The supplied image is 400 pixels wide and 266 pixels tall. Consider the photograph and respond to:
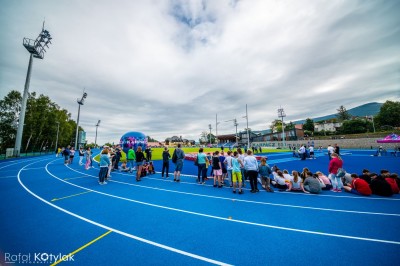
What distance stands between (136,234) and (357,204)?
8305 mm

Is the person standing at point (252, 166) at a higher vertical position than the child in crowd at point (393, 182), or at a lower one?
higher

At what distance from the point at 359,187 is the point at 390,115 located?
73800 mm

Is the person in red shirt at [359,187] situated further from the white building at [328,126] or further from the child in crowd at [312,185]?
the white building at [328,126]

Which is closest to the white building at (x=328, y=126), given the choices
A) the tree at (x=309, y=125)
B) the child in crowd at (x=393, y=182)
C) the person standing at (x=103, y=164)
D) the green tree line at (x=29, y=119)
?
the tree at (x=309, y=125)

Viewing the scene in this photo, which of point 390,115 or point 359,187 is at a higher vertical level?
point 390,115

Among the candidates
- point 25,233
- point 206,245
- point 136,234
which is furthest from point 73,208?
point 206,245

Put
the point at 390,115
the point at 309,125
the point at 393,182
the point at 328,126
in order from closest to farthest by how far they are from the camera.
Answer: the point at 393,182, the point at 390,115, the point at 309,125, the point at 328,126

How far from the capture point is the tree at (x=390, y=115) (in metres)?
51.1

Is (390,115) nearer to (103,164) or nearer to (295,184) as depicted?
(295,184)

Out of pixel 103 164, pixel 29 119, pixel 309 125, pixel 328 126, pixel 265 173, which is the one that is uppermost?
pixel 328 126

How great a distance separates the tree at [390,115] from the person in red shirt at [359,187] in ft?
238

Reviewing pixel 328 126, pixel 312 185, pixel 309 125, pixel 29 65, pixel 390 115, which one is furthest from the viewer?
pixel 328 126

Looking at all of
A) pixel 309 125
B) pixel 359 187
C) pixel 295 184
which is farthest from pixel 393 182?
pixel 309 125

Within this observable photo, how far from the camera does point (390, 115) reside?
172 feet
